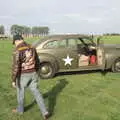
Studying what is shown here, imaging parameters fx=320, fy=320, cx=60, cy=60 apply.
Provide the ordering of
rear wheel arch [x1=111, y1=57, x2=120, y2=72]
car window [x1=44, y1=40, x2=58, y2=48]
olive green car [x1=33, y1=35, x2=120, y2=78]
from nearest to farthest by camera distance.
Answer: olive green car [x1=33, y1=35, x2=120, y2=78]
car window [x1=44, y1=40, x2=58, y2=48]
rear wheel arch [x1=111, y1=57, x2=120, y2=72]

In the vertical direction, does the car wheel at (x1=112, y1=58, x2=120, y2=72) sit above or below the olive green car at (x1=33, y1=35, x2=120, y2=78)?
below

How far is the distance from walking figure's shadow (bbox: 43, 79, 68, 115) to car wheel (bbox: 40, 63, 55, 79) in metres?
0.63

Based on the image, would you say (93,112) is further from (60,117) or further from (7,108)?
(7,108)

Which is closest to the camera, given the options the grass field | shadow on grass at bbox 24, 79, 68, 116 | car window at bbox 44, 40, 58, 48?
the grass field

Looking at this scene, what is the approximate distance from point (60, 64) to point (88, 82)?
1.61 meters

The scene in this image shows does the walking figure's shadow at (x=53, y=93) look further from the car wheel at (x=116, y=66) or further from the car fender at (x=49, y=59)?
the car wheel at (x=116, y=66)

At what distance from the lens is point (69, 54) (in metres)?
12.7

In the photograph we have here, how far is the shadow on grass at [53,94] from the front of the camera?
815 cm

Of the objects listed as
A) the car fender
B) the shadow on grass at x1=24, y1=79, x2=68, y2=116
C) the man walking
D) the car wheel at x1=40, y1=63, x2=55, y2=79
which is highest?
the man walking

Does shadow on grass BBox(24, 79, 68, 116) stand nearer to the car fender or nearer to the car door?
the car fender

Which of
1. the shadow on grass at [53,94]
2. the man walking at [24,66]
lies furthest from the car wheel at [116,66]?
the man walking at [24,66]

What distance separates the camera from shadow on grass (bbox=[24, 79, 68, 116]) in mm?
8147

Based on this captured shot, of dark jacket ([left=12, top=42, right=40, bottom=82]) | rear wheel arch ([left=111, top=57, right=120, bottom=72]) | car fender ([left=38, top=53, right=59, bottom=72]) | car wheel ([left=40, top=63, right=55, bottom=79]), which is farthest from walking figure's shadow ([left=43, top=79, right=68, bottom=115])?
rear wheel arch ([left=111, top=57, right=120, bottom=72])

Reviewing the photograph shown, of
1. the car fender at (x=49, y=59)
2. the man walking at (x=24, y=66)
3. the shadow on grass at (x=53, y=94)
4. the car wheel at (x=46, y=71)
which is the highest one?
the man walking at (x=24, y=66)
